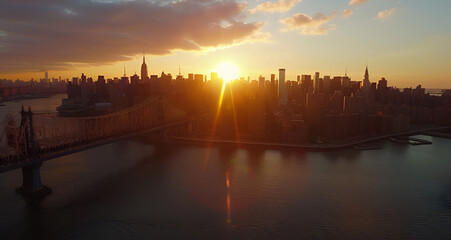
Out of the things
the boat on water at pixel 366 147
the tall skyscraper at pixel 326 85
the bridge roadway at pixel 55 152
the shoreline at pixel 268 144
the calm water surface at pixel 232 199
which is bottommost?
the calm water surface at pixel 232 199

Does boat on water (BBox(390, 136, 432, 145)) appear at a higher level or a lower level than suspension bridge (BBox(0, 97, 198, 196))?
lower

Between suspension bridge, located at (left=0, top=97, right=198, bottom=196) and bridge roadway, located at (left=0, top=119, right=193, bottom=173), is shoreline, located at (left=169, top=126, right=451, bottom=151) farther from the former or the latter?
bridge roadway, located at (left=0, top=119, right=193, bottom=173)

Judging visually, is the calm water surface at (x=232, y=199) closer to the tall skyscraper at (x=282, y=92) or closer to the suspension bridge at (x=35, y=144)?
the suspension bridge at (x=35, y=144)

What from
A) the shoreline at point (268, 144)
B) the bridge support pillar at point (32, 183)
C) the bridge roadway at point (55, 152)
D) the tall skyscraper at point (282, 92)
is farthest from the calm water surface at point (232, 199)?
the tall skyscraper at point (282, 92)

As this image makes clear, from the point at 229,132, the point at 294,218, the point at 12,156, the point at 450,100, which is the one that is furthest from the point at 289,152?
the point at 450,100

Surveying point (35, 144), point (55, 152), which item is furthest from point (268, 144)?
point (35, 144)

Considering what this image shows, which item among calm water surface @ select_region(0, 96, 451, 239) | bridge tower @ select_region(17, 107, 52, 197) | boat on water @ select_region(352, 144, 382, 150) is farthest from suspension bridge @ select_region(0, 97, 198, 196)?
boat on water @ select_region(352, 144, 382, 150)

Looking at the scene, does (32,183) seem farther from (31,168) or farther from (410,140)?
(410,140)

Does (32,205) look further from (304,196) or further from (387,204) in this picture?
(387,204)
